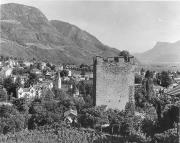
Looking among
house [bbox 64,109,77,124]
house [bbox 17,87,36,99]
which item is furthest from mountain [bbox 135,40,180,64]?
house [bbox 17,87,36,99]

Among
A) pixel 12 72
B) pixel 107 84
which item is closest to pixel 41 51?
pixel 12 72

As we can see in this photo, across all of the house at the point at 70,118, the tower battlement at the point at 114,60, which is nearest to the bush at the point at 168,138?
the tower battlement at the point at 114,60

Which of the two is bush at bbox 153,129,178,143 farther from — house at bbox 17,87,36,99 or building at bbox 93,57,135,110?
house at bbox 17,87,36,99

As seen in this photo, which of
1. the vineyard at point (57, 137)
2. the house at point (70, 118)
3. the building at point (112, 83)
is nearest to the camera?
the vineyard at point (57, 137)

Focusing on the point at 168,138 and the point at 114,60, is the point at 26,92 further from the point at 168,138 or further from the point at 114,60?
the point at 168,138

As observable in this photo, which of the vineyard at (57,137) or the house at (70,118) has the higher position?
the vineyard at (57,137)

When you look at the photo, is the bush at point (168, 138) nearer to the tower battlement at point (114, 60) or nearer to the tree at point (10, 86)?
the tower battlement at point (114, 60)

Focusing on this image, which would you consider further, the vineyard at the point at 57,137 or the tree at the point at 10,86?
the tree at the point at 10,86

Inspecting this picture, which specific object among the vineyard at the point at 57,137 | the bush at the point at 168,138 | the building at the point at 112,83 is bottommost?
the vineyard at the point at 57,137

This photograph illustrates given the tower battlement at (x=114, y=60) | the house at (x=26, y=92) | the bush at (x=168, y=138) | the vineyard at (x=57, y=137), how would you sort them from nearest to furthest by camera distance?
the bush at (x=168, y=138) < the vineyard at (x=57, y=137) < the tower battlement at (x=114, y=60) < the house at (x=26, y=92)
